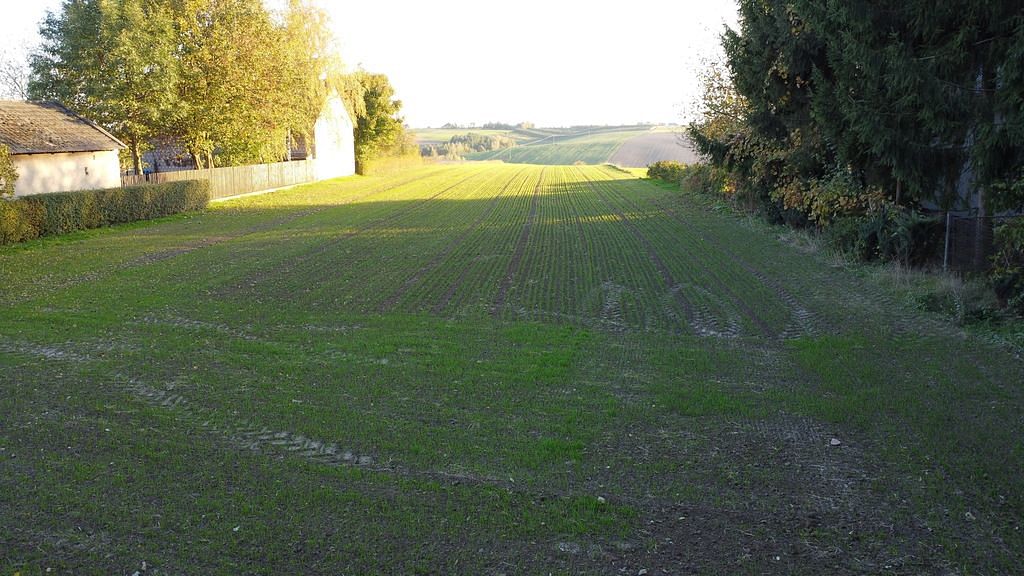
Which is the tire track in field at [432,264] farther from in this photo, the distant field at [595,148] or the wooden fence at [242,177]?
the distant field at [595,148]

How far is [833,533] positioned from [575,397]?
3097 millimetres

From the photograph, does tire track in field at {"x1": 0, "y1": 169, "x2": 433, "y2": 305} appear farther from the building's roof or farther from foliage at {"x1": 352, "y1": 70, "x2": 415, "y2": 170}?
foliage at {"x1": 352, "y1": 70, "x2": 415, "y2": 170}

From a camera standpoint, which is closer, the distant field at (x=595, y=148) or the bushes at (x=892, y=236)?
the bushes at (x=892, y=236)

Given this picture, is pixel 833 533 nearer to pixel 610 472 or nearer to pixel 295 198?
pixel 610 472

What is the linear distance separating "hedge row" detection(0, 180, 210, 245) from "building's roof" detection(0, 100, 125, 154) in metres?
2.66

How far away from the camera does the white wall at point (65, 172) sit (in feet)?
79.2

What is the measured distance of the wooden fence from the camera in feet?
98.3

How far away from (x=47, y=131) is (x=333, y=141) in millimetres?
25354

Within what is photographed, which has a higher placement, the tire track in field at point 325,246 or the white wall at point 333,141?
the white wall at point 333,141

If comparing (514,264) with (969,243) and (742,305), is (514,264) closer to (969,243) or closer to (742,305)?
(742,305)

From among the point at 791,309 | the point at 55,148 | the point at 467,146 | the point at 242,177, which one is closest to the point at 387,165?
the point at 242,177

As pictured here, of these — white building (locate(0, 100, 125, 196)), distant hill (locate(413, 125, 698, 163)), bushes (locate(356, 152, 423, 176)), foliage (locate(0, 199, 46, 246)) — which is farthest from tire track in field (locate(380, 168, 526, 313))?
bushes (locate(356, 152, 423, 176))

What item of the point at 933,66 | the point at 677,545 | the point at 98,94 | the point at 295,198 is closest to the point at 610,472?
the point at 677,545

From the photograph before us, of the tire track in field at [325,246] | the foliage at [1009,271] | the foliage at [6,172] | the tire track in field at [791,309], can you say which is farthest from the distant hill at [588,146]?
the foliage at [6,172]
